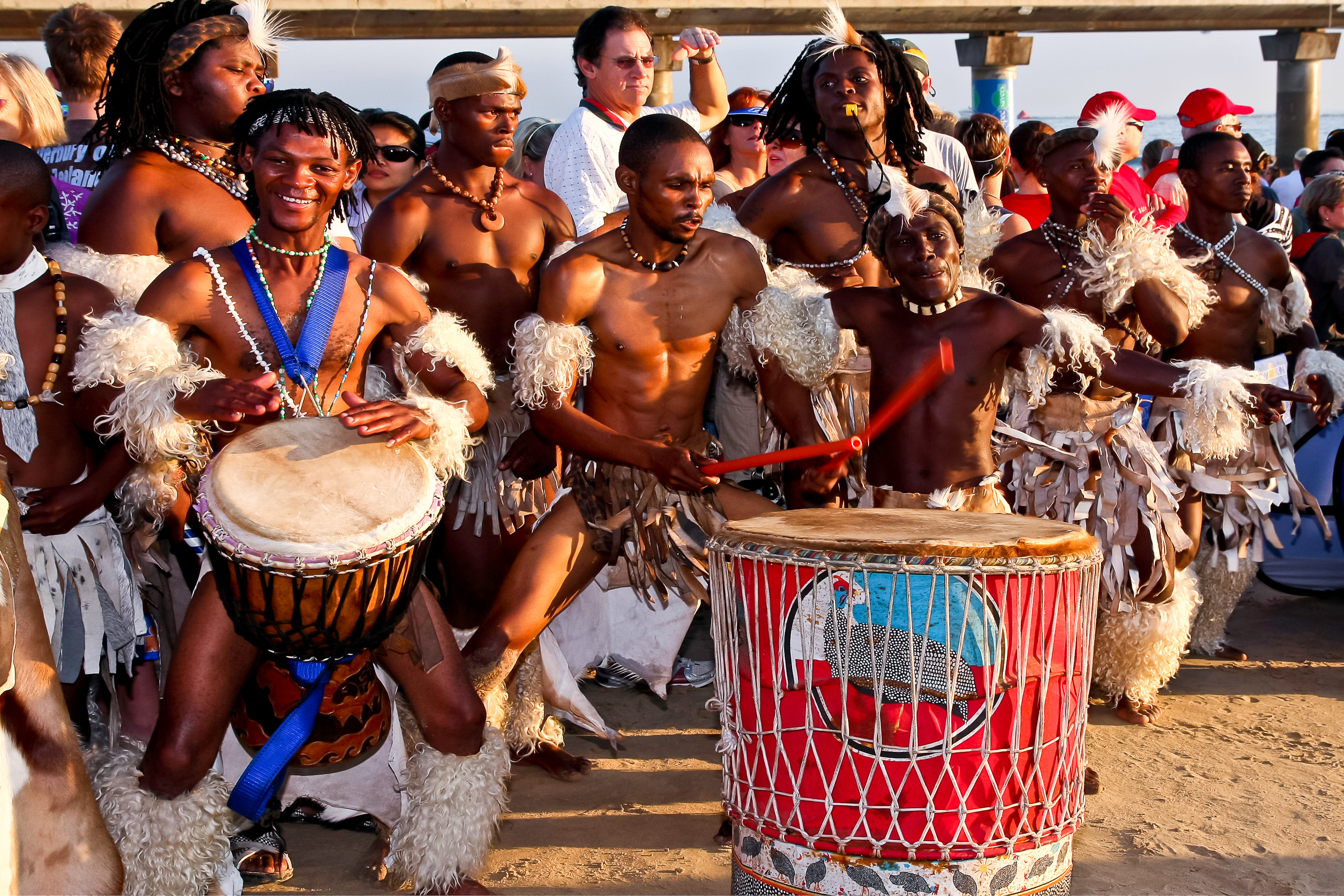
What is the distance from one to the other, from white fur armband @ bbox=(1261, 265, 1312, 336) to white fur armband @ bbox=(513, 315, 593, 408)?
2.85 metres

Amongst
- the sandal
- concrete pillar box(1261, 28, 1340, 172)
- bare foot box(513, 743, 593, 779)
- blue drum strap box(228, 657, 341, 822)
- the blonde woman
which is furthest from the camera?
concrete pillar box(1261, 28, 1340, 172)

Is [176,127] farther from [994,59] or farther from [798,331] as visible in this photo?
[994,59]

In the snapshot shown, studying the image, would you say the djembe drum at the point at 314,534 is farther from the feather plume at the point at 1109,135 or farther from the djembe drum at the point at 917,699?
the feather plume at the point at 1109,135

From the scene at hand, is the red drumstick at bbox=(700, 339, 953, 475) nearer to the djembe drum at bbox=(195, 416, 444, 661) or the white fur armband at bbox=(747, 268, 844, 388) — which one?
the white fur armband at bbox=(747, 268, 844, 388)

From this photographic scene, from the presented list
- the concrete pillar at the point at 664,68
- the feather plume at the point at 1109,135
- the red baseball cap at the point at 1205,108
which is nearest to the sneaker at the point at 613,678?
the feather plume at the point at 1109,135

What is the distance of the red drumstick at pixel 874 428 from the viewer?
3.02 meters

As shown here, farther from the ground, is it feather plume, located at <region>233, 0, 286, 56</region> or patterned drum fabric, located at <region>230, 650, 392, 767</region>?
feather plume, located at <region>233, 0, 286, 56</region>

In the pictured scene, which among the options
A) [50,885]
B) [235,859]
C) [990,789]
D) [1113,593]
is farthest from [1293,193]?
[50,885]

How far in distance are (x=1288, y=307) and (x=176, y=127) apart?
4.13 meters

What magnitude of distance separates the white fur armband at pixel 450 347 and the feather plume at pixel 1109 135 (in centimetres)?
240

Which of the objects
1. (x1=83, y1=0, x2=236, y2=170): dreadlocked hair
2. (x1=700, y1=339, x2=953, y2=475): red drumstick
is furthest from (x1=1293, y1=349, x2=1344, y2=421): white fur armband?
(x1=83, y1=0, x2=236, y2=170): dreadlocked hair

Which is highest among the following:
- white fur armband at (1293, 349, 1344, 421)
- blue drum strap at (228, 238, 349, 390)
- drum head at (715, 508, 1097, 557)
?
blue drum strap at (228, 238, 349, 390)

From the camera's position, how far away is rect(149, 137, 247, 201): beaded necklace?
11.8 feet

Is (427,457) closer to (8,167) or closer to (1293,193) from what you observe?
(8,167)
